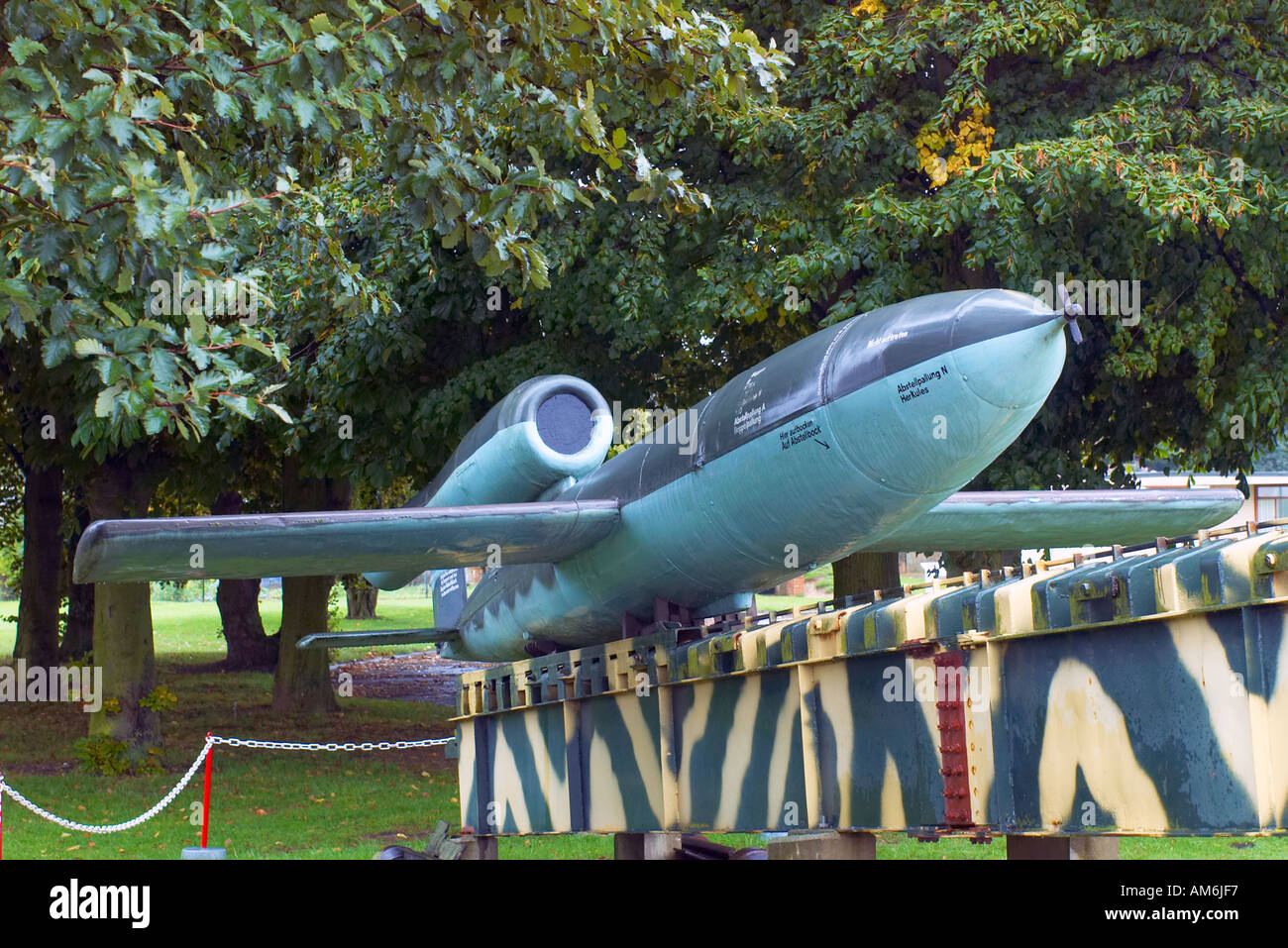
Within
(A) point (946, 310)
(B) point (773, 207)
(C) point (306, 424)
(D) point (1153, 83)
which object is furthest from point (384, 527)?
(D) point (1153, 83)

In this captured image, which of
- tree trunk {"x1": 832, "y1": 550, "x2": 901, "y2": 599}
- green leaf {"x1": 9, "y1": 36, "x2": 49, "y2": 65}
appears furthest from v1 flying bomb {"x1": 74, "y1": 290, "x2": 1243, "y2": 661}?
tree trunk {"x1": 832, "y1": 550, "x2": 901, "y2": 599}

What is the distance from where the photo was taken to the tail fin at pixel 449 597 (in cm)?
1024

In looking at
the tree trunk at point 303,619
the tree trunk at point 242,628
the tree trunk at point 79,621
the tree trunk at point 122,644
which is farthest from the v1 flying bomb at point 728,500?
the tree trunk at point 242,628

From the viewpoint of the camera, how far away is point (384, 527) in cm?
684

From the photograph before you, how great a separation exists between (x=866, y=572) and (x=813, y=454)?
7.77 meters

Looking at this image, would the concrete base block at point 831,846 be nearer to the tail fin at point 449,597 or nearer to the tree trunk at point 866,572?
the tail fin at point 449,597

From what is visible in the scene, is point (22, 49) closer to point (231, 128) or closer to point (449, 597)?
point (231, 128)

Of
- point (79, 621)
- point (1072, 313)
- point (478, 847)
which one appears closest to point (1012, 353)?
point (1072, 313)

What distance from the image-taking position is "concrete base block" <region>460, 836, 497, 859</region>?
9.11m

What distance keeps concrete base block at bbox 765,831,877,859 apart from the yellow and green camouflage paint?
9 cm

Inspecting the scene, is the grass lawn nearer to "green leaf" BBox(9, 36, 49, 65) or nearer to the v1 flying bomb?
the v1 flying bomb
